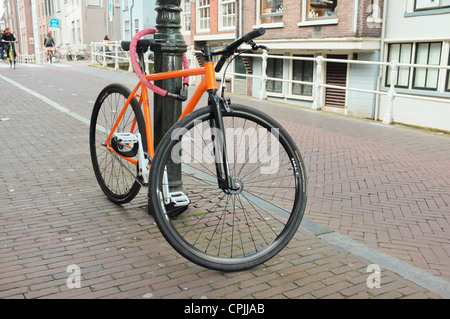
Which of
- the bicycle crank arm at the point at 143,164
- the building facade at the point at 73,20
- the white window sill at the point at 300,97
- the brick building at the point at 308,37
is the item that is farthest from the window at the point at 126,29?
the bicycle crank arm at the point at 143,164

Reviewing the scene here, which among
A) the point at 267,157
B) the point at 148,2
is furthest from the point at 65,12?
the point at 267,157

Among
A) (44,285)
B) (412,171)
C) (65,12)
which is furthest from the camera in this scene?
(65,12)

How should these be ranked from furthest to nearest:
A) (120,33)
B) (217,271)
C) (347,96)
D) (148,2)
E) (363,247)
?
(120,33), (148,2), (347,96), (363,247), (217,271)

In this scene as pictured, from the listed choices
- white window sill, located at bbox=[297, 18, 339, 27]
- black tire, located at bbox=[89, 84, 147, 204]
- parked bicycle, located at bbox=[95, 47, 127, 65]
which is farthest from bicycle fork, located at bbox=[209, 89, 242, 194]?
parked bicycle, located at bbox=[95, 47, 127, 65]

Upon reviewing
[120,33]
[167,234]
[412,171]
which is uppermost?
[120,33]

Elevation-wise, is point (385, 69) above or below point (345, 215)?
above

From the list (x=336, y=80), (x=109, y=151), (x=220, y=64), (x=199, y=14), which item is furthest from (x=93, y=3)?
(x=220, y=64)

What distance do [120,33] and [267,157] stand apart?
3359 cm

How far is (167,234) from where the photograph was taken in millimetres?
2797

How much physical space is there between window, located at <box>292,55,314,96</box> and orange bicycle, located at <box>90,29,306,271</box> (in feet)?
41.3

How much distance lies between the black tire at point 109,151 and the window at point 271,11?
13567mm

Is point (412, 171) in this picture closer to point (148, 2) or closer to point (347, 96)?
point (347, 96)

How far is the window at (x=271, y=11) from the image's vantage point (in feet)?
56.0

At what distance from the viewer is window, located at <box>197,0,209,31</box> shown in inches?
868
